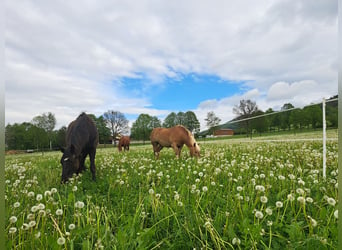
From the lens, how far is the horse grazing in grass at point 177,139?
10227 mm

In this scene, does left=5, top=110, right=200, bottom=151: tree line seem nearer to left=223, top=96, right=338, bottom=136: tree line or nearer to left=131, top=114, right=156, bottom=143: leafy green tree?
left=131, top=114, right=156, bottom=143: leafy green tree

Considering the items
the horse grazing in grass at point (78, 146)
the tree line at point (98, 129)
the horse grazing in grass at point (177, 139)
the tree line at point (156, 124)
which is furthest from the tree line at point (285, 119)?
the horse grazing in grass at point (78, 146)

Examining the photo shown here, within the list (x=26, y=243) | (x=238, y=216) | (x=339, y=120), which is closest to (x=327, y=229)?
(x=238, y=216)

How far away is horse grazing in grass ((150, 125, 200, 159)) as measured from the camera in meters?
10.2

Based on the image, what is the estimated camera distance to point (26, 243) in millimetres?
1977

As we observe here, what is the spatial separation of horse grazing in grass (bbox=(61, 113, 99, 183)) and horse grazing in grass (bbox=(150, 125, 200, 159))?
13.7 feet

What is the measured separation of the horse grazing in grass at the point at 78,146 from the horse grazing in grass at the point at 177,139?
419 cm

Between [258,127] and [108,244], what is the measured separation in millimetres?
20521

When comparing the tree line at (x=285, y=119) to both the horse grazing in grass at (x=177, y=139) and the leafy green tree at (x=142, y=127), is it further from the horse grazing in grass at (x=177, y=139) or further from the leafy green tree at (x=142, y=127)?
the leafy green tree at (x=142, y=127)

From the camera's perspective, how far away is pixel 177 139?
10695 millimetres

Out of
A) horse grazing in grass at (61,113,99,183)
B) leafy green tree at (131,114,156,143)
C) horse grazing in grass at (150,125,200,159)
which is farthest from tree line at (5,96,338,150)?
horse grazing in grass at (150,125,200,159)

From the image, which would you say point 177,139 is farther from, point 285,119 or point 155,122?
point 155,122

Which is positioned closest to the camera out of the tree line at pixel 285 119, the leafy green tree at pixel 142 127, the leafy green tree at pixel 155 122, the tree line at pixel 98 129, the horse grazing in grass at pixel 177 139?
the tree line at pixel 98 129

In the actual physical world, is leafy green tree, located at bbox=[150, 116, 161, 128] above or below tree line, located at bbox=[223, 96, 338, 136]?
above
